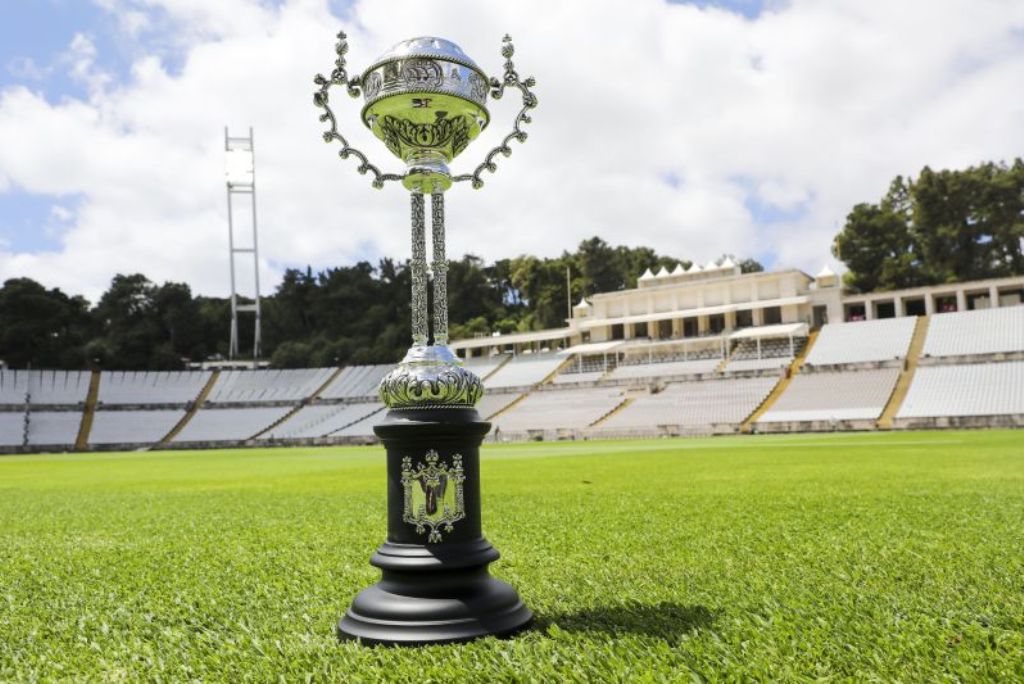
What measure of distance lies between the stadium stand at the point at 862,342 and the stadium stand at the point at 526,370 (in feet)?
65.2

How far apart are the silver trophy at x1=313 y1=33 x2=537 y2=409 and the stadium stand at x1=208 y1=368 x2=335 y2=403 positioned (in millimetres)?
66569

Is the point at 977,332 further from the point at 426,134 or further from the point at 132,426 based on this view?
the point at 132,426

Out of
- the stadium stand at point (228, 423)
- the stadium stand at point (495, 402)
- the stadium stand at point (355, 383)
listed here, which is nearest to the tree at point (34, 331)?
the stadium stand at point (228, 423)

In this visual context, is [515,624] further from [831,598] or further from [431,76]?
[431,76]

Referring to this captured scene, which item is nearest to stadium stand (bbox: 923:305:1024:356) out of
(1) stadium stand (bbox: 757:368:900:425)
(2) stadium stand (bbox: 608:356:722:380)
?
(1) stadium stand (bbox: 757:368:900:425)

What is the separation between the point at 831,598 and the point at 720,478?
962cm

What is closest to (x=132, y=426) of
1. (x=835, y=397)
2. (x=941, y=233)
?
(x=835, y=397)

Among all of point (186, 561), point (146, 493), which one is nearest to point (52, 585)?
point (186, 561)

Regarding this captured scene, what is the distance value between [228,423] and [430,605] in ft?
205

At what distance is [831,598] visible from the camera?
167 inches

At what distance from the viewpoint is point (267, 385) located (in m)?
70.6

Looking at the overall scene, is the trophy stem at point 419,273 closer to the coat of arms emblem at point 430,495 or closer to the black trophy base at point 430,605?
the coat of arms emblem at point 430,495

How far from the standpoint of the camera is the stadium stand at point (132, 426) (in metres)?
58.9

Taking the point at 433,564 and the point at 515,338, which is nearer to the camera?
the point at 433,564
